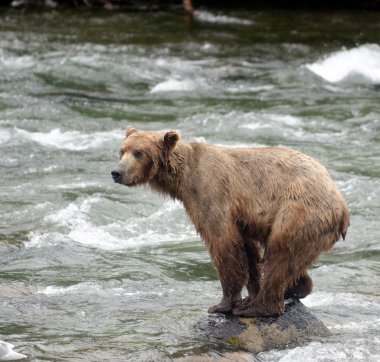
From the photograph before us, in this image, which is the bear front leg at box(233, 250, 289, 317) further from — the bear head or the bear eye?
the bear eye

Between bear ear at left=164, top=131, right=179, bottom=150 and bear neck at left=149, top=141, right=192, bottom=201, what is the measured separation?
70mm

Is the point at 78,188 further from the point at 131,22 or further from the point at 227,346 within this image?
the point at 131,22

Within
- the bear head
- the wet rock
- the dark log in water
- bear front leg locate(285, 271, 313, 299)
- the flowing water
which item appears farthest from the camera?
the dark log in water

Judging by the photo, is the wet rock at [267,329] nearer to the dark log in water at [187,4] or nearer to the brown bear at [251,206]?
the brown bear at [251,206]

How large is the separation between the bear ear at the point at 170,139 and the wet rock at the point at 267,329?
1.33 metres

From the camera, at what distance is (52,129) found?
567 inches

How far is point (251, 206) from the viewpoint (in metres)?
6.76

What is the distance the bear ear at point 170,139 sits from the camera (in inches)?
269

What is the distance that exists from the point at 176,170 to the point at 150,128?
7.66 meters

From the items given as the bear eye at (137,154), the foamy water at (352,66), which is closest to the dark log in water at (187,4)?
the foamy water at (352,66)

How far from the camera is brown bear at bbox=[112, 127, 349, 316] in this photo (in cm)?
655

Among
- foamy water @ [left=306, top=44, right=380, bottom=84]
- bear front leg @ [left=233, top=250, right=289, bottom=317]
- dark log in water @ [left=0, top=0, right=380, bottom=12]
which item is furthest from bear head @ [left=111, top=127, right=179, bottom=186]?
dark log in water @ [left=0, top=0, right=380, bottom=12]

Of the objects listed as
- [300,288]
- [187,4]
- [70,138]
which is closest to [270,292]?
[300,288]

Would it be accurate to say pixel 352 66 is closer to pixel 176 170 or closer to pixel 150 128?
pixel 150 128
